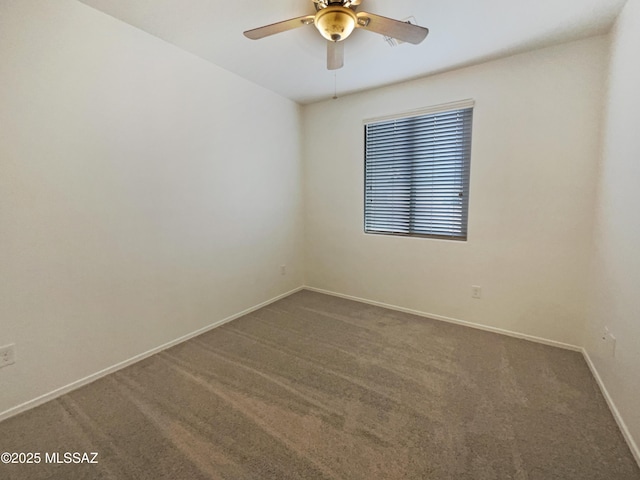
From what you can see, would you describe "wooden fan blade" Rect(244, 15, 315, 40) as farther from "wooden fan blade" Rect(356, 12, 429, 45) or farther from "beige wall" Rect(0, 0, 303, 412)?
"beige wall" Rect(0, 0, 303, 412)

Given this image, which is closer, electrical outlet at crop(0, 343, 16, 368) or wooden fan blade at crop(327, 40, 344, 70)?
electrical outlet at crop(0, 343, 16, 368)

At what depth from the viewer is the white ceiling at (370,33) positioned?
5.89ft

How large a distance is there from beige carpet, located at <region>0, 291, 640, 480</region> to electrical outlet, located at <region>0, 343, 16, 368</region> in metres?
0.32

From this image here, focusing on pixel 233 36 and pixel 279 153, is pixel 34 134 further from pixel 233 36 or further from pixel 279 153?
pixel 279 153

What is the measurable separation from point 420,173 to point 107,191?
109 inches

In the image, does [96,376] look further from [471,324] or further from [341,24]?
[471,324]

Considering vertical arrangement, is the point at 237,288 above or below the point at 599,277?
below

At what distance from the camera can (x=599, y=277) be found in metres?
2.01

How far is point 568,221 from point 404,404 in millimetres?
1950

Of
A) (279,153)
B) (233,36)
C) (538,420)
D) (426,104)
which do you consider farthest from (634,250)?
(279,153)

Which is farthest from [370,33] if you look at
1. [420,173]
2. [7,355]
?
[7,355]

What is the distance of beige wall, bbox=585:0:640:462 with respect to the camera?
1.49m

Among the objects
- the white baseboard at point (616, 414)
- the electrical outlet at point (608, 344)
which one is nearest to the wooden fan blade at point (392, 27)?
the electrical outlet at point (608, 344)

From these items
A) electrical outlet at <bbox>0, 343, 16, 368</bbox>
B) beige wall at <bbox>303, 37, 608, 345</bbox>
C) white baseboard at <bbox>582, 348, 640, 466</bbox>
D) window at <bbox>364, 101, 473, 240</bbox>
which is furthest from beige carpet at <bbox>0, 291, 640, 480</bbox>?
window at <bbox>364, 101, 473, 240</bbox>
